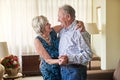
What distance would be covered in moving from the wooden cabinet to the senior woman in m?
4.67

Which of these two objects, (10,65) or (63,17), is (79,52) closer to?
(63,17)

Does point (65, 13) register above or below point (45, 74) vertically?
above

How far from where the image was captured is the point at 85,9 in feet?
24.4

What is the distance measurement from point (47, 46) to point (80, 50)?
329 mm

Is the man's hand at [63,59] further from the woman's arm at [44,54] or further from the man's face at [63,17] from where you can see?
the man's face at [63,17]

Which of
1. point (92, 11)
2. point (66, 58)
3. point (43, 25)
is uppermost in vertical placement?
point (92, 11)

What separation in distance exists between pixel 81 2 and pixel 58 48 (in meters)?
5.59

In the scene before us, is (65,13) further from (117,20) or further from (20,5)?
(20,5)

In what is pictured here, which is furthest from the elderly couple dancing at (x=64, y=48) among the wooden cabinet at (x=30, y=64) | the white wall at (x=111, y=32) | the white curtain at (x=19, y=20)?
the white curtain at (x=19, y=20)

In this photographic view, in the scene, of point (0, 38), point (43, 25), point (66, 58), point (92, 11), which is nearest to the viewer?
point (66, 58)

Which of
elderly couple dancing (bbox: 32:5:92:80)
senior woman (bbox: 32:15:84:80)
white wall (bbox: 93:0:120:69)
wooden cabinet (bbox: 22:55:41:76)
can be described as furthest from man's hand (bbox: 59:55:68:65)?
wooden cabinet (bbox: 22:55:41:76)

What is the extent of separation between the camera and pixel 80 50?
180 cm

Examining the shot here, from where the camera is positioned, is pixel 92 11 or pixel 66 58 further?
pixel 92 11

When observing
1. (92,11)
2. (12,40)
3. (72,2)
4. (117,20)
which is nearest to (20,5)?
(12,40)
